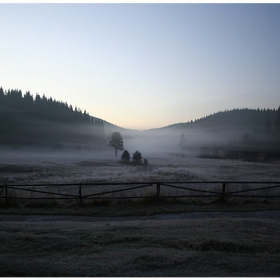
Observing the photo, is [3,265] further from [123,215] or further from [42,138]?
[42,138]

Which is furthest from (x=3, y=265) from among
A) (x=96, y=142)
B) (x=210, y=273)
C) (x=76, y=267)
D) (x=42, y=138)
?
(x=96, y=142)

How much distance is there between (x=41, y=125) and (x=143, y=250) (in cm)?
10705

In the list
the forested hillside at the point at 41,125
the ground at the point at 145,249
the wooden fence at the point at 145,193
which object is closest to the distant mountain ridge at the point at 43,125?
the forested hillside at the point at 41,125

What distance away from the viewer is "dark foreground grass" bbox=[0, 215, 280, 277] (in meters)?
5.76

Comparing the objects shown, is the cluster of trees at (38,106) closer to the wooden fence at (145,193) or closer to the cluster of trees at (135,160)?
the cluster of trees at (135,160)

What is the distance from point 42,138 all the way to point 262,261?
104102mm

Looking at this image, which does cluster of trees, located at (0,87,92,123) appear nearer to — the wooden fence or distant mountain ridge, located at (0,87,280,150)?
A: distant mountain ridge, located at (0,87,280,150)

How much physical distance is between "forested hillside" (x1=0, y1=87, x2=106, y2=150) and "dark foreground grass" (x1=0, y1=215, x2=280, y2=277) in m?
87.7

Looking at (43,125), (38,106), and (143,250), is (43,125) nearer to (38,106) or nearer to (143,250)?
(38,106)

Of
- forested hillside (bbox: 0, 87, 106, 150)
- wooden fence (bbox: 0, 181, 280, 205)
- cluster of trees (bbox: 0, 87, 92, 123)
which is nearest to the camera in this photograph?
wooden fence (bbox: 0, 181, 280, 205)

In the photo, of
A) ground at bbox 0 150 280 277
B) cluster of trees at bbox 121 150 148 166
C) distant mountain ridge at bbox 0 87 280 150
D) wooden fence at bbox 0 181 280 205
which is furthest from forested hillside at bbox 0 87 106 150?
ground at bbox 0 150 280 277

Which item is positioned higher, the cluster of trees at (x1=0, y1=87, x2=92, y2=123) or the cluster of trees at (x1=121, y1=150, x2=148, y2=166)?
→ the cluster of trees at (x1=0, y1=87, x2=92, y2=123)

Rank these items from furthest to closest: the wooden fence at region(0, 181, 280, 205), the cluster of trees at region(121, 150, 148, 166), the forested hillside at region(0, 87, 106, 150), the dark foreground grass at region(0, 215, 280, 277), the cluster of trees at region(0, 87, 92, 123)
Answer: the cluster of trees at region(0, 87, 92, 123), the forested hillside at region(0, 87, 106, 150), the cluster of trees at region(121, 150, 148, 166), the wooden fence at region(0, 181, 280, 205), the dark foreground grass at region(0, 215, 280, 277)

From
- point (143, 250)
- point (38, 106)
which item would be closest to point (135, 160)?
point (143, 250)
